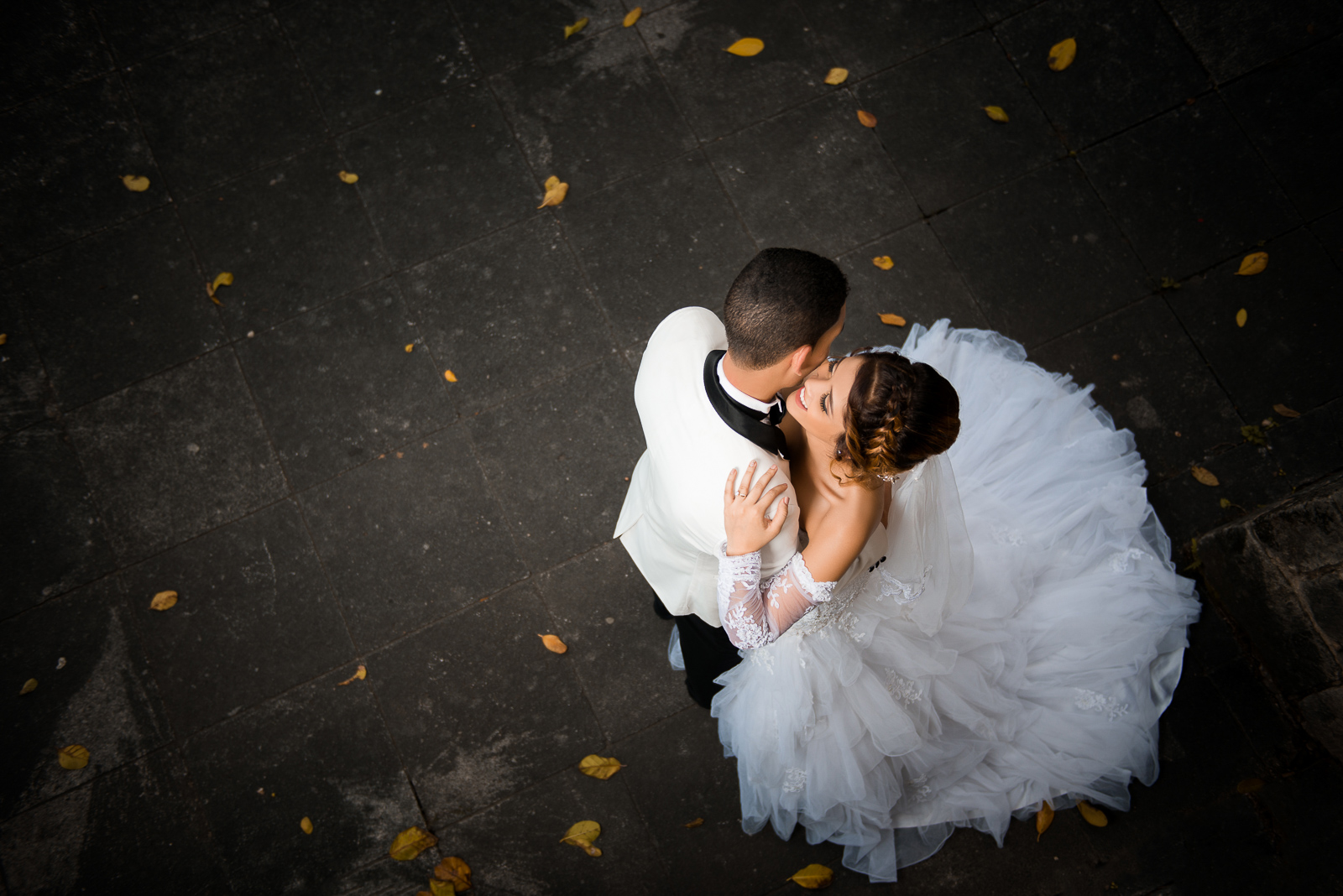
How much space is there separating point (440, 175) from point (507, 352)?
3.98ft

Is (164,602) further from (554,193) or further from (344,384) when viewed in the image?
(554,193)

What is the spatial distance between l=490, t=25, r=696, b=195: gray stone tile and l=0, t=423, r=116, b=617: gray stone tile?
317 centimetres

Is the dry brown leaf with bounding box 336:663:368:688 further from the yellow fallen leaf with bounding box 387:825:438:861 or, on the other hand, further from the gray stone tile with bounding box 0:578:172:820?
the gray stone tile with bounding box 0:578:172:820

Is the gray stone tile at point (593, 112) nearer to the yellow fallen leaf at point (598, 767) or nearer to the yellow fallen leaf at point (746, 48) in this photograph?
the yellow fallen leaf at point (746, 48)

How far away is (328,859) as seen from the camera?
4.00 m

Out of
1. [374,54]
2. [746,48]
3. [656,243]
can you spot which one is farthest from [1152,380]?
[374,54]

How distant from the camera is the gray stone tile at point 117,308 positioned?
4.57 m

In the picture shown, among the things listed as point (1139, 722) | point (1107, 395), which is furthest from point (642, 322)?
point (1139, 722)

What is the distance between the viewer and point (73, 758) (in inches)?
161

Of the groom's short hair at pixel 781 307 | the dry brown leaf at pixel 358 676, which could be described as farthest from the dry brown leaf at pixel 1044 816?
the dry brown leaf at pixel 358 676

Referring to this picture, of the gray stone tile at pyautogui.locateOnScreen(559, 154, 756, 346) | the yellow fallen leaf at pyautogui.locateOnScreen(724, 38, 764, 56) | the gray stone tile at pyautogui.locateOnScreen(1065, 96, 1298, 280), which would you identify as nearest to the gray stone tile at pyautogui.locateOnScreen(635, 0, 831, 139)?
the yellow fallen leaf at pyautogui.locateOnScreen(724, 38, 764, 56)

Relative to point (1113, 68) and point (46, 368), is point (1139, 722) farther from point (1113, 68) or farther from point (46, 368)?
point (46, 368)

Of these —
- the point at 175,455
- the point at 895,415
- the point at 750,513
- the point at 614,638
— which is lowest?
the point at 614,638

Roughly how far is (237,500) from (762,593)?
3.22 metres
